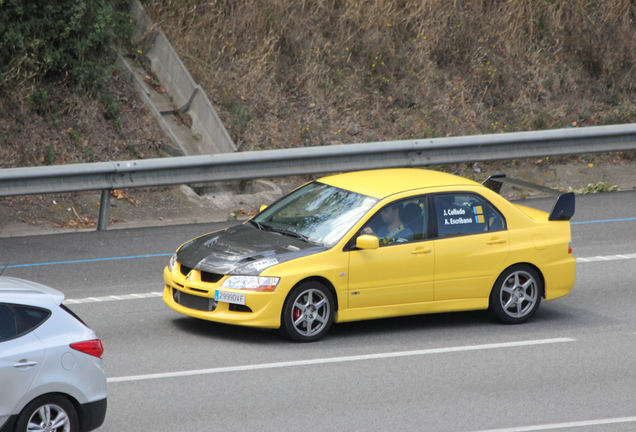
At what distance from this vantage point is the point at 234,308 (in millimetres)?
8438

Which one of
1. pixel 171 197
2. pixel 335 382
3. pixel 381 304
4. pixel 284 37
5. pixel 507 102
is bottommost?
pixel 335 382

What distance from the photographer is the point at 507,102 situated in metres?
20.5

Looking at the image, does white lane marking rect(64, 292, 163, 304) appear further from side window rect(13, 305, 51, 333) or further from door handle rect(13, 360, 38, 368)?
door handle rect(13, 360, 38, 368)

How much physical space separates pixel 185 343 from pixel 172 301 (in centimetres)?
54

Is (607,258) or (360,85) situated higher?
(360,85)

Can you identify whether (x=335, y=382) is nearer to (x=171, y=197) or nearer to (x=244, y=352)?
(x=244, y=352)

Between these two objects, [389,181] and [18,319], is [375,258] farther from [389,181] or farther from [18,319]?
[18,319]

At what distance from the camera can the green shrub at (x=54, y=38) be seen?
15.7 meters

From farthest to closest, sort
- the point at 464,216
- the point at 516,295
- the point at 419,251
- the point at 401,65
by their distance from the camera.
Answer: the point at 401,65 → the point at 516,295 → the point at 464,216 → the point at 419,251

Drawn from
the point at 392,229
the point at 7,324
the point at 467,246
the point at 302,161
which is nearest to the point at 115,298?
the point at 392,229

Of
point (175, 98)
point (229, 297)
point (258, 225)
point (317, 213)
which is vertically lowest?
point (229, 297)

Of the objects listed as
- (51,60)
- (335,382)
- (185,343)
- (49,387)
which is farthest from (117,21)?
(49,387)

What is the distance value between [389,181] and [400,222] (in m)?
0.67

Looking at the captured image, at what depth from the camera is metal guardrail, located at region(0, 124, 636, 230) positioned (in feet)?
42.2
